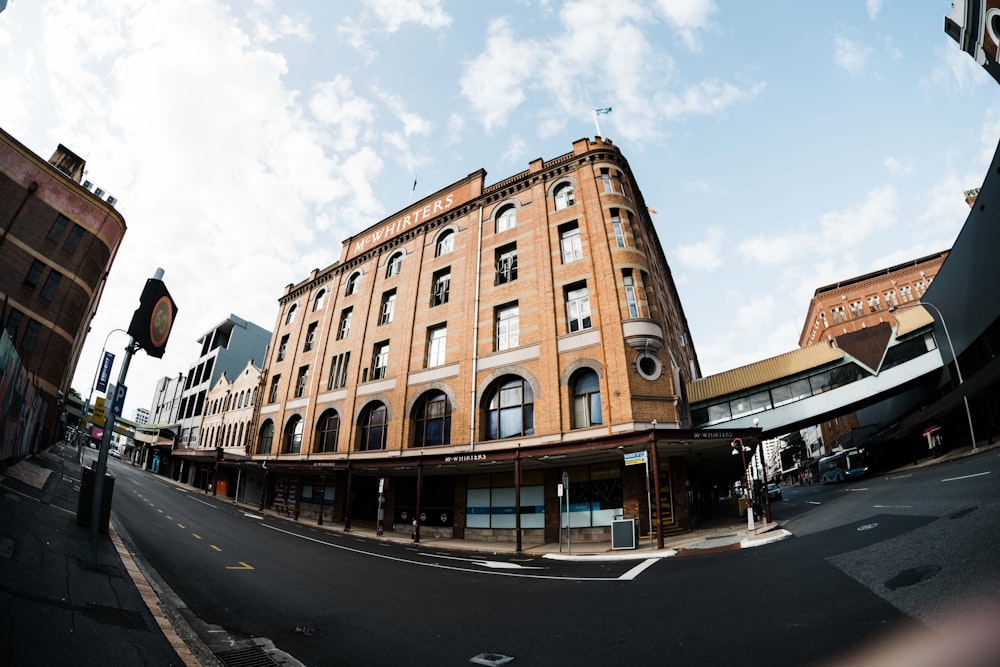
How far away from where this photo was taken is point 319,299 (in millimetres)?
39906

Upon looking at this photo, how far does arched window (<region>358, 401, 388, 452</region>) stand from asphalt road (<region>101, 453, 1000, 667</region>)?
13.6 m

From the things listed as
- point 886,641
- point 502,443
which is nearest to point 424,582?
point 886,641

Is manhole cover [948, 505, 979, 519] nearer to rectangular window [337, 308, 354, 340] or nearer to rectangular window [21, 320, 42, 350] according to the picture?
rectangular window [337, 308, 354, 340]

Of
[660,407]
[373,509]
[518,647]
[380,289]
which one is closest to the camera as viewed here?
[518,647]

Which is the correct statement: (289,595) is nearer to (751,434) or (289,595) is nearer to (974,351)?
(751,434)

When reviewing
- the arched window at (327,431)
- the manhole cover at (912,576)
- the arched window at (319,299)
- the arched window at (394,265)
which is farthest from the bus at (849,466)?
the arched window at (319,299)

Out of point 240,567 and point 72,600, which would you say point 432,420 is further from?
point 72,600

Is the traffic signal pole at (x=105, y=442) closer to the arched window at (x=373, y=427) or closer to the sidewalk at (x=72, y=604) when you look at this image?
the sidewalk at (x=72, y=604)

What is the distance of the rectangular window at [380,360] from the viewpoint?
98.9 ft

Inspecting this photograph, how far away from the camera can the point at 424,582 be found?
10.9 meters

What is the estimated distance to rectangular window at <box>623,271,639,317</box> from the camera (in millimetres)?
21734

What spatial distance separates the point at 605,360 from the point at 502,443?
6826mm

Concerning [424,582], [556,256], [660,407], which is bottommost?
[424,582]

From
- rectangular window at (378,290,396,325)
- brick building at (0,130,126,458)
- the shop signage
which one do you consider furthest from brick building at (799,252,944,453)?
brick building at (0,130,126,458)
